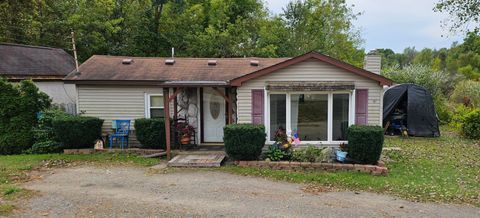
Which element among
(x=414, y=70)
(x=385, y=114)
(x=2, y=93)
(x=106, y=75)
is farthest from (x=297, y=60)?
(x=414, y=70)

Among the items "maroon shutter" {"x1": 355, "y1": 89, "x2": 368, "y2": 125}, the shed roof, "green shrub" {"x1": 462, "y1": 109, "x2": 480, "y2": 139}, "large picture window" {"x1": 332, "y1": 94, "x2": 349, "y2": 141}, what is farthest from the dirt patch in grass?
"green shrub" {"x1": 462, "y1": 109, "x2": 480, "y2": 139}

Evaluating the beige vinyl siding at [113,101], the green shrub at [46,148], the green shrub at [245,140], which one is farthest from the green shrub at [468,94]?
the green shrub at [46,148]

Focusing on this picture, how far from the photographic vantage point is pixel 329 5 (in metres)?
30.1

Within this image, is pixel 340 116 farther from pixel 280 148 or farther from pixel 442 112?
pixel 442 112

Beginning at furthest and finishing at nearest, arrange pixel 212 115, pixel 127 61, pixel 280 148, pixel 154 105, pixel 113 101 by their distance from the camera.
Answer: pixel 127 61 → pixel 212 115 → pixel 154 105 → pixel 113 101 → pixel 280 148

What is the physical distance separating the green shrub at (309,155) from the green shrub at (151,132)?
438 centimetres

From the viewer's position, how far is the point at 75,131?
1036 centimetres

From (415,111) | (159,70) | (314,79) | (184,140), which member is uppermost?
(159,70)

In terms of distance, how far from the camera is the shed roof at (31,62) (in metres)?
15.1

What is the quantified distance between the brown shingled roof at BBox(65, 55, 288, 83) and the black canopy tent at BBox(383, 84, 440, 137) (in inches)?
243

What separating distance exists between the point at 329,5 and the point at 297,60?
23239mm

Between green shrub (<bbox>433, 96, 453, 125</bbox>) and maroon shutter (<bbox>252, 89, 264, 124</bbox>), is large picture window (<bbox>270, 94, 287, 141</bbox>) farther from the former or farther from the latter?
green shrub (<bbox>433, 96, 453, 125</bbox>)

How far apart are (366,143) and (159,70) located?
7.72 m

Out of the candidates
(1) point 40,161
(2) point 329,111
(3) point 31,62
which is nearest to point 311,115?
(2) point 329,111
